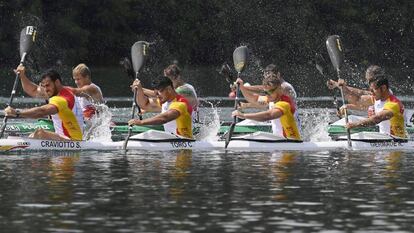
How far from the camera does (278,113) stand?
972 inches

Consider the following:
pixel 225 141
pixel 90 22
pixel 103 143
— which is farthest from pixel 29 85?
pixel 90 22

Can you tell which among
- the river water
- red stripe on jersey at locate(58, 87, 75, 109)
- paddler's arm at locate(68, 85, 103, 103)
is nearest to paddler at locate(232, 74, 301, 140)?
the river water

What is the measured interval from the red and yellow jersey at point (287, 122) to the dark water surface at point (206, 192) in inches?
44.0

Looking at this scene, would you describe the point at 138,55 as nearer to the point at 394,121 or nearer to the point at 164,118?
the point at 164,118

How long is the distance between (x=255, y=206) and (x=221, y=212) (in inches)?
25.9

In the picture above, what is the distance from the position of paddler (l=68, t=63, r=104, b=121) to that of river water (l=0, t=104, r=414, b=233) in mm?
3066

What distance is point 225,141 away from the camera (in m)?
25.4

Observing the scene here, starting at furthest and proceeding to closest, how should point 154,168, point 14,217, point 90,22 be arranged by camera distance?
point 90,22, point 154,168, point 14,217

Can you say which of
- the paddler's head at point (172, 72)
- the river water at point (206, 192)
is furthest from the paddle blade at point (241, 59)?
the river water at point (206, 192)

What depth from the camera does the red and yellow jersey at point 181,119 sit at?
24.8m

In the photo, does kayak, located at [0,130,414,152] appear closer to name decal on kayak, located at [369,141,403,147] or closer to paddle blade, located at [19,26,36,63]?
name decal on kayak, located at [369,141,403,147]

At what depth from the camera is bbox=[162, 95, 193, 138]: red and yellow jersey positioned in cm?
2477

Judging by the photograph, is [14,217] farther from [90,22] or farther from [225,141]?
[90,22]

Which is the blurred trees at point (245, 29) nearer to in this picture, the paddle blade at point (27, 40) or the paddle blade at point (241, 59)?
the paddle blade at point (241, 59)
